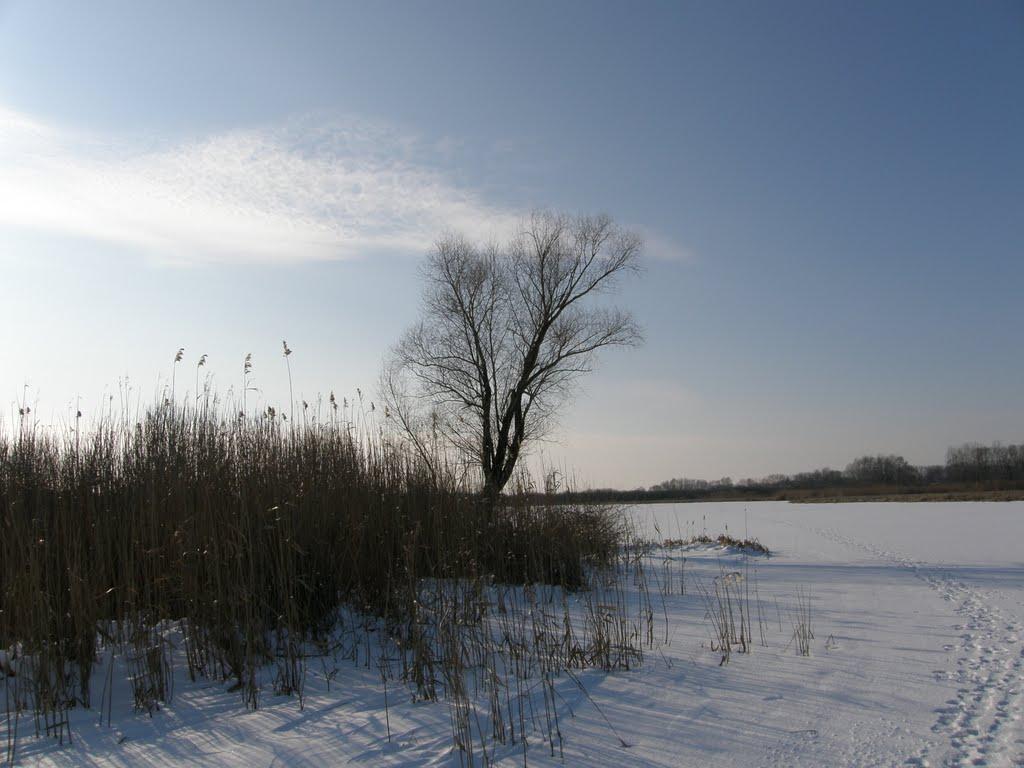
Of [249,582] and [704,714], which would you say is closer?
[704,714]

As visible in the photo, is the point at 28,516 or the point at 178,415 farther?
the point at 178,415

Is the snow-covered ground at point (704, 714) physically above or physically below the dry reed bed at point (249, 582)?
below

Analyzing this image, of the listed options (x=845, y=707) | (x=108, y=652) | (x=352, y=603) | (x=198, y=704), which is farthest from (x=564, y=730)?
(x=108, y=652)

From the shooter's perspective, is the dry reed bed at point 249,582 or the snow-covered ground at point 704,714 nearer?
the snow-covered ground at point 704,714

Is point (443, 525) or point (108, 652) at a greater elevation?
point (443, 525)

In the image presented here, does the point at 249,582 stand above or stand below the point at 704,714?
above

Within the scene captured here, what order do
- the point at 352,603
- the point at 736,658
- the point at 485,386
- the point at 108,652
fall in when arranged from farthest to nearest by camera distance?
the point at 485,386 → the point at 352,603 → the point at 736,658 → the point at 108,652

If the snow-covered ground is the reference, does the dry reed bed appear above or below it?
above

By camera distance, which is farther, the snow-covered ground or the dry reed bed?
the dry reed bed

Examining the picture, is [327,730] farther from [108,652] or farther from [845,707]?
[845,707]

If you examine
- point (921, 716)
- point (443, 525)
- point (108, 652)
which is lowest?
point (921, 716)

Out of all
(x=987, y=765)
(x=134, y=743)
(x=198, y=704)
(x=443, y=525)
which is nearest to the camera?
(x=987, y=765)

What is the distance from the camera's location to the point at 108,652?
15.8ft

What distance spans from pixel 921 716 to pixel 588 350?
1813 cm
